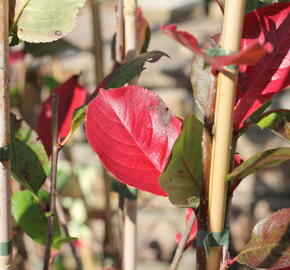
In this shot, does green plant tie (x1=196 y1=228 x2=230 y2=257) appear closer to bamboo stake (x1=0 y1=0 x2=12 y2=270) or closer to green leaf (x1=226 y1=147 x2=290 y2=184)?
green leaf (x1=226 y1=147 x2=290 y2=184)

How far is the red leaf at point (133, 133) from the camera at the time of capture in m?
0.45

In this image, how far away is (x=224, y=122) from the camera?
1.30 feet

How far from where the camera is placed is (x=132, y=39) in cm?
63

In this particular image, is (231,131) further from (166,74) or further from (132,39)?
(166,74)

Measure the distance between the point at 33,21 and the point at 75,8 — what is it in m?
0.04

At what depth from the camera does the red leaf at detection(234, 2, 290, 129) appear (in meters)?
0.43

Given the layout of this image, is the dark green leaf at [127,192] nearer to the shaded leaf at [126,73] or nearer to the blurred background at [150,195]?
the shaded leaf at [126,73]

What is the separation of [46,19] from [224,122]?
0.19 metres

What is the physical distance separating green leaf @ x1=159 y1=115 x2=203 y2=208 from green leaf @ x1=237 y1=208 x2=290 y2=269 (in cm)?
6

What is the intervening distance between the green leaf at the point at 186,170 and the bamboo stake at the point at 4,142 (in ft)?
0.46

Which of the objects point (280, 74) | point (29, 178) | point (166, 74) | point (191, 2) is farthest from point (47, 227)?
point (191, 2)

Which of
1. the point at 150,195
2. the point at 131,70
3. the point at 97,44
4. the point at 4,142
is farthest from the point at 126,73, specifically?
the point at 150,195

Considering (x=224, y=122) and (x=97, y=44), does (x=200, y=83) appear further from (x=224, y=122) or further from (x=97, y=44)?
(x=97, y=44)

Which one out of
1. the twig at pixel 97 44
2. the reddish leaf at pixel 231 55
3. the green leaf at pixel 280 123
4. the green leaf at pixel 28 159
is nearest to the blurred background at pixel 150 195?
the twig at pixel 97 44
